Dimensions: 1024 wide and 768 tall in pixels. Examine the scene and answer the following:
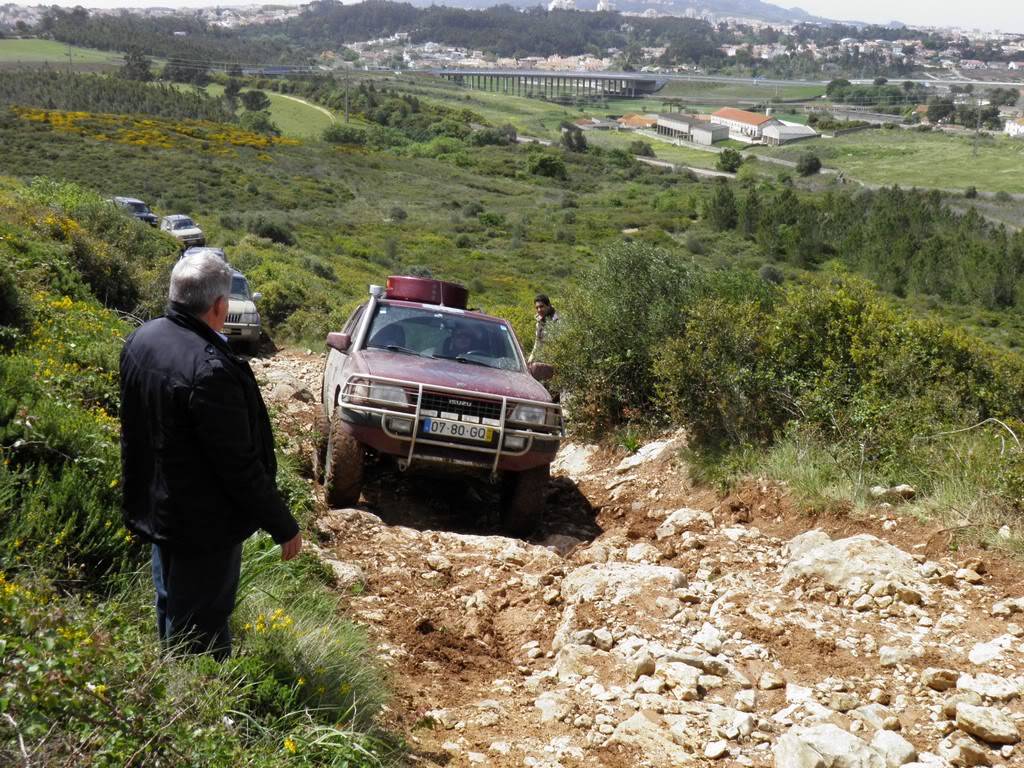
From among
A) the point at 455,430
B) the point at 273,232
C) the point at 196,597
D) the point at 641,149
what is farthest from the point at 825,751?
the point at 641,149

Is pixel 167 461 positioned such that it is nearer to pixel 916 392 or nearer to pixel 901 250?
pixel 916 392

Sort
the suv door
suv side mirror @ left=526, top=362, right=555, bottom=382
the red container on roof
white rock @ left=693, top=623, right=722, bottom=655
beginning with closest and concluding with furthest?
white rock @ left=693, top=623, right=722, bottom=655, the suv door, suv side mirror @ left=526, top=362, right=555, bottom=382, the red container on roof

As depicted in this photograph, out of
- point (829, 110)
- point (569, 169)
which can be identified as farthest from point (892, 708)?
point (829, 110)

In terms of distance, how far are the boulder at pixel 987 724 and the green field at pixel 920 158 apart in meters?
93.1

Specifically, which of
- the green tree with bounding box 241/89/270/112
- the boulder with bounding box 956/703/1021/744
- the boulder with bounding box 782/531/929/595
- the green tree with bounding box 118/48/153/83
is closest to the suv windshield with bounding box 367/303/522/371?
the boulder with bounding box 782/531/929/595

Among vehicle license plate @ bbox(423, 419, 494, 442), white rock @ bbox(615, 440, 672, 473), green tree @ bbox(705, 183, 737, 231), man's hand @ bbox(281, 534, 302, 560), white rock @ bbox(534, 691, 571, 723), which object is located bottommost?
green tree @ bbox(705, 183, 737, 231)

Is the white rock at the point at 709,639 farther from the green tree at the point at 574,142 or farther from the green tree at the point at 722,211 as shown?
the green tree at the point at 574,142

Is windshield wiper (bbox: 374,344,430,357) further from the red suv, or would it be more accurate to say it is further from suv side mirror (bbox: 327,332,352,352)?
suv side mirror (bbox: 327,332,352,352)

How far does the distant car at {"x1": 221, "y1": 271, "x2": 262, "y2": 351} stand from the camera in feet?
50.5

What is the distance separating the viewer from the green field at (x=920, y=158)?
92438mm

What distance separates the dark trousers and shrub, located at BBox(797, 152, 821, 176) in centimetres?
10674

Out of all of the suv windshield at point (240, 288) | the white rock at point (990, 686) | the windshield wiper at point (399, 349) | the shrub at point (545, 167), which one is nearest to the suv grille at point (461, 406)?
the windshield wiper at point (399, 349)

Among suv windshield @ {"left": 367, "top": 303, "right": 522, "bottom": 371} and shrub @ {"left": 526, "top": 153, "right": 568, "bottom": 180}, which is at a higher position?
suv windshield @ {"left": 367, "top": 303, "right": 522, "bottom": 371}

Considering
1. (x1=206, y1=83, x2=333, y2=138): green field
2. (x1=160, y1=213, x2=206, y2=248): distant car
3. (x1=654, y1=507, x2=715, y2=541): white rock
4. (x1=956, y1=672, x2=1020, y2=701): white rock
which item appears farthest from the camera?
(x1=206, y1=83, x2=333, y2=138): green field
